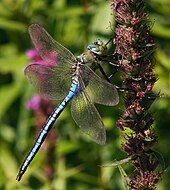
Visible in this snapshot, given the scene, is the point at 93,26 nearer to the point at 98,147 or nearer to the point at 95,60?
the point at 98,147

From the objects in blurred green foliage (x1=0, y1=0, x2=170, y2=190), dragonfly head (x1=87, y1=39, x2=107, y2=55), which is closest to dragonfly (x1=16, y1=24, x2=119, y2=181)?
dragonfly head (x1=87, y1=39, x2=107, y2=55)

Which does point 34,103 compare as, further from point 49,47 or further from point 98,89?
point 98,89

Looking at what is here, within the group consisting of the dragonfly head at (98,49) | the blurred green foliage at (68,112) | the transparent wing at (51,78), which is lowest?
the blurred green foliage at (68,112)

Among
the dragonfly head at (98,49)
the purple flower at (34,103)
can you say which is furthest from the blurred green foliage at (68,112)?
the dragonfly head at (98,49)

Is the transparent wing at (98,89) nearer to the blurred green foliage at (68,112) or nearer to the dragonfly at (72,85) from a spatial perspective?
the dragonfly at (72,85)

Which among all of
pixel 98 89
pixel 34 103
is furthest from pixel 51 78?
Answer: pixel 34 103

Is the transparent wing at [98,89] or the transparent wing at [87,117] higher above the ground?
the transparent wing at [98,89]
